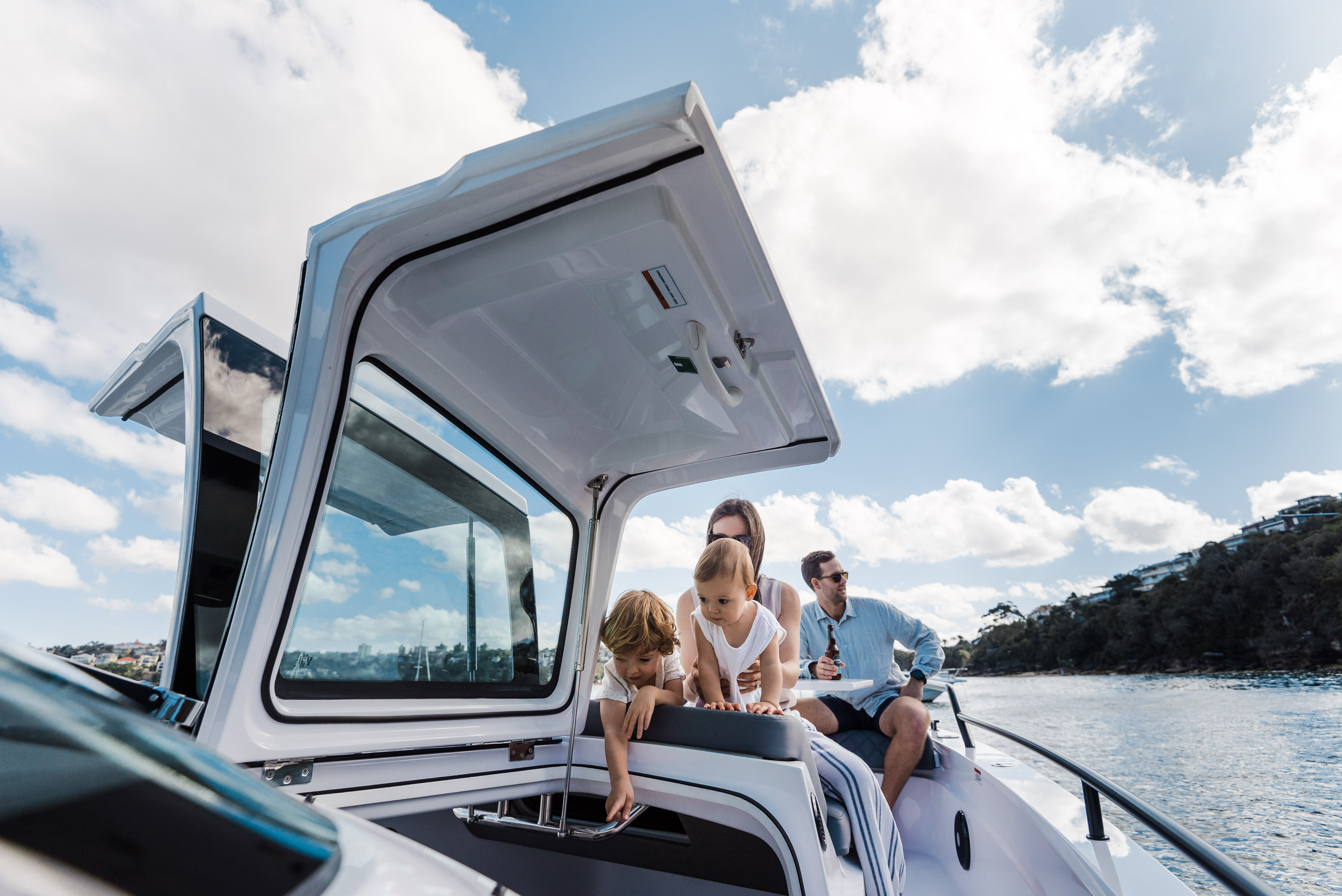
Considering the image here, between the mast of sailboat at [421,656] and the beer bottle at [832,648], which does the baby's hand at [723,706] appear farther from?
the beer bottle at [832,648]

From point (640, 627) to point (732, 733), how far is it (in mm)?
465

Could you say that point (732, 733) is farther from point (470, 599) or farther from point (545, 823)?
point (470, 599)

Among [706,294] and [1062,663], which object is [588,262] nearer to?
[706,294]

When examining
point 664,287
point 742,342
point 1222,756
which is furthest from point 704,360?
point 1222,756

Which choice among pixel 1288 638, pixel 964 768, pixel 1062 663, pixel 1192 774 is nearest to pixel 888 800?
pixel 964 768

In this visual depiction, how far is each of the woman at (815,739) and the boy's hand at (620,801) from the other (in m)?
0.49

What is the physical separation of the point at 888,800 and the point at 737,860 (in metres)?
1.61

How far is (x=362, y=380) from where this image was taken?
1406 mm

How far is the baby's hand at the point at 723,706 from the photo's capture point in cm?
193

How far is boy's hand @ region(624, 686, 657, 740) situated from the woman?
1.39 feet

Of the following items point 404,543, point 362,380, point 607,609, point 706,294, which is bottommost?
point 607,609

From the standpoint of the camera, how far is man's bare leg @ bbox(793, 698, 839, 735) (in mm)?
3273

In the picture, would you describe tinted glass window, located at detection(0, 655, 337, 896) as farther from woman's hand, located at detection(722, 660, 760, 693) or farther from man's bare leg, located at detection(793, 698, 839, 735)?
man's bare leg, located at detection(793, 698, 839, 735)

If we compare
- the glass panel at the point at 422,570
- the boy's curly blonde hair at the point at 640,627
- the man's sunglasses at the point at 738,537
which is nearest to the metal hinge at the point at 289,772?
the glass panel at the point at 422,570
